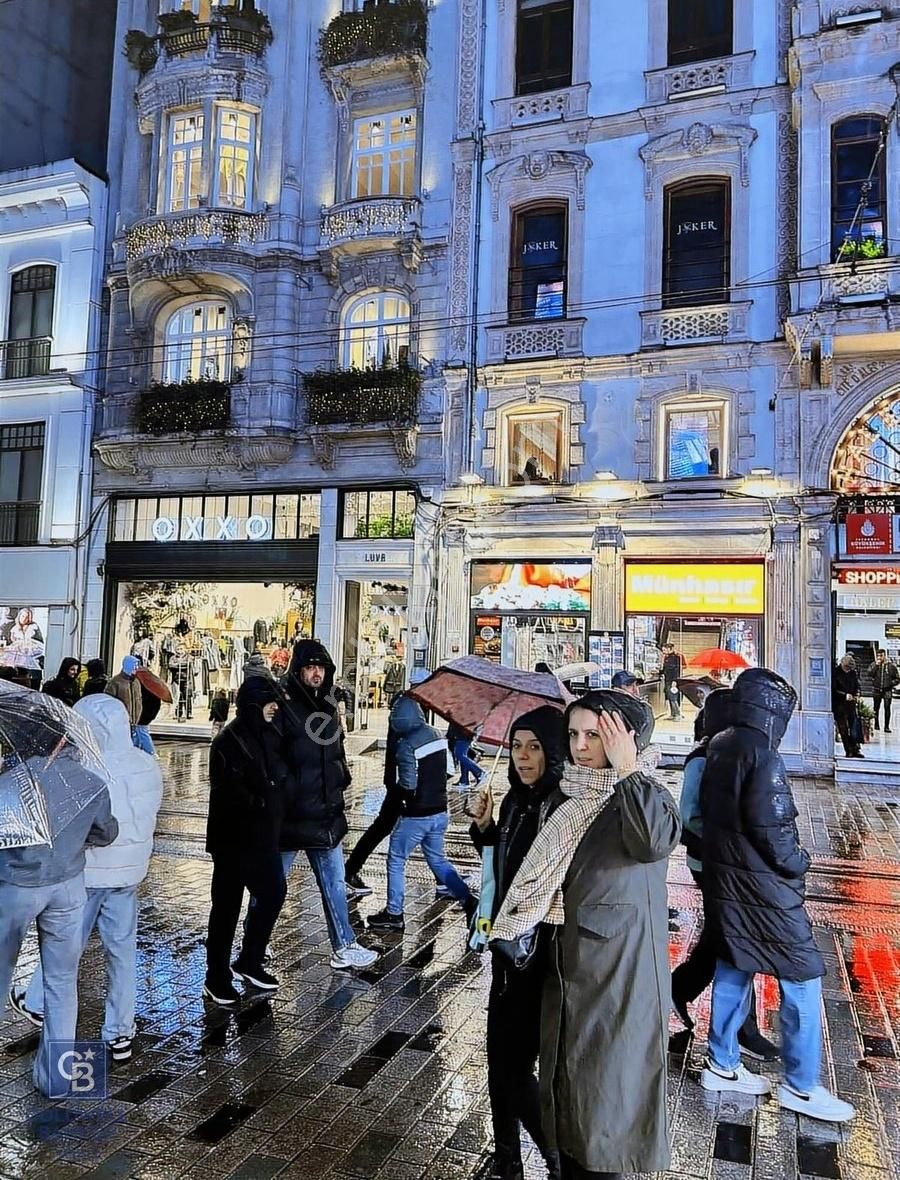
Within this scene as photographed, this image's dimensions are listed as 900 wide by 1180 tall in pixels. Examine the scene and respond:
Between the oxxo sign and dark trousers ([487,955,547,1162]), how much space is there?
16.4m

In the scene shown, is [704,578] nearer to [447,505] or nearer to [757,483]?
[757,483]

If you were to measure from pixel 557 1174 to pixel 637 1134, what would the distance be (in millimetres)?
775

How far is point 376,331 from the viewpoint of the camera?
18.9 m

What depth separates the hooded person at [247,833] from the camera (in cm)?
534

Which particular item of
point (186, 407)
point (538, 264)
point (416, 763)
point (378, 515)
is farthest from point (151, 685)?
point (538, 264)

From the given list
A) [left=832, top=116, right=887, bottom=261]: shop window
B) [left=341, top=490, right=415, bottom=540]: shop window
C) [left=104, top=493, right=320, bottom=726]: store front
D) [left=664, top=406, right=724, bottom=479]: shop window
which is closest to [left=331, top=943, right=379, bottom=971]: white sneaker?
[left=664, top=406, right=724, bottom=479]: shop window

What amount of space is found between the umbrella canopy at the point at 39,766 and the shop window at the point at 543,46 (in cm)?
1820

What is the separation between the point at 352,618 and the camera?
1866 cm

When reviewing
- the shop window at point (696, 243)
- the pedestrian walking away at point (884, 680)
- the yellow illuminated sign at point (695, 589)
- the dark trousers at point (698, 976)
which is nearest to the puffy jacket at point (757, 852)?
the dark trousers at point (698, 976)

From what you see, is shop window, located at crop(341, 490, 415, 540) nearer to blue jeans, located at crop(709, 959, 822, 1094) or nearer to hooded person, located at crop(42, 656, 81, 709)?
hooded person, located at crop(42, 656, 81, 709)

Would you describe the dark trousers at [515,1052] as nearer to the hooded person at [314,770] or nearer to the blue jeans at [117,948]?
the blue jeans at [117,948]

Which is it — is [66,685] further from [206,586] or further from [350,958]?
[206,586]

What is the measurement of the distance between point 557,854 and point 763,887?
1.71m

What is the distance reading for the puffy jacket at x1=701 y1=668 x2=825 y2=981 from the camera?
13.7ft
